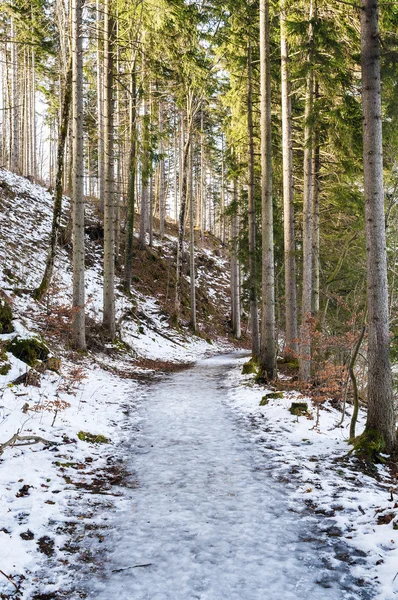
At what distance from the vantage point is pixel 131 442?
21.4 ft

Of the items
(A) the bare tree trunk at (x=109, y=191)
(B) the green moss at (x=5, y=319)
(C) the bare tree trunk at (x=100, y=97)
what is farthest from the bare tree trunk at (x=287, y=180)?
(B) the green moss at (x=5, y=319)

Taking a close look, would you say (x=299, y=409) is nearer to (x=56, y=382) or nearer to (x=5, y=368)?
(x=56, y=382)

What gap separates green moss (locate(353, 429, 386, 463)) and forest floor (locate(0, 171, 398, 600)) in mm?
162

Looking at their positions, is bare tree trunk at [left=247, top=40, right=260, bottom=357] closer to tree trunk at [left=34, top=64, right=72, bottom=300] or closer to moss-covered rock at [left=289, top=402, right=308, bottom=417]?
tree trunk at [left=34, top=64, right=72, bottom=300]

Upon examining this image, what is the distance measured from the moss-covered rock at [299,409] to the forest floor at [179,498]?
0.11 metres

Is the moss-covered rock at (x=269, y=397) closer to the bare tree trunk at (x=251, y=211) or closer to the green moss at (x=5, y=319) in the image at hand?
the bare tree trunk at (x=251, y=211)

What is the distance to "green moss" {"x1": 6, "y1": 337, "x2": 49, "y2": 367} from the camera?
7.83 metres

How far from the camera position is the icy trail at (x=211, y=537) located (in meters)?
3.04

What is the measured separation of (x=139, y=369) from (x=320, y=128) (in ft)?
30.6

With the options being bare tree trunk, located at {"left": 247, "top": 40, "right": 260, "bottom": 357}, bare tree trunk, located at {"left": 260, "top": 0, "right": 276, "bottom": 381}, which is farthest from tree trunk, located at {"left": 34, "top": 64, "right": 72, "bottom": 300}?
bare tree trunk, located at {"left": 260, "top": 0, "right": 276, "bottom": 381}

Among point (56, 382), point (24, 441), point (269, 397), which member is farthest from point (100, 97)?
point (24, 441)

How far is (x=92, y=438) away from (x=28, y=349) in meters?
2.76

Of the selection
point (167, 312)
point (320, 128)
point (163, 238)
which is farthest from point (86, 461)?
point (163, 238)

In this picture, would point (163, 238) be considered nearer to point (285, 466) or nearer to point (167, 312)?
point (167, 312)
